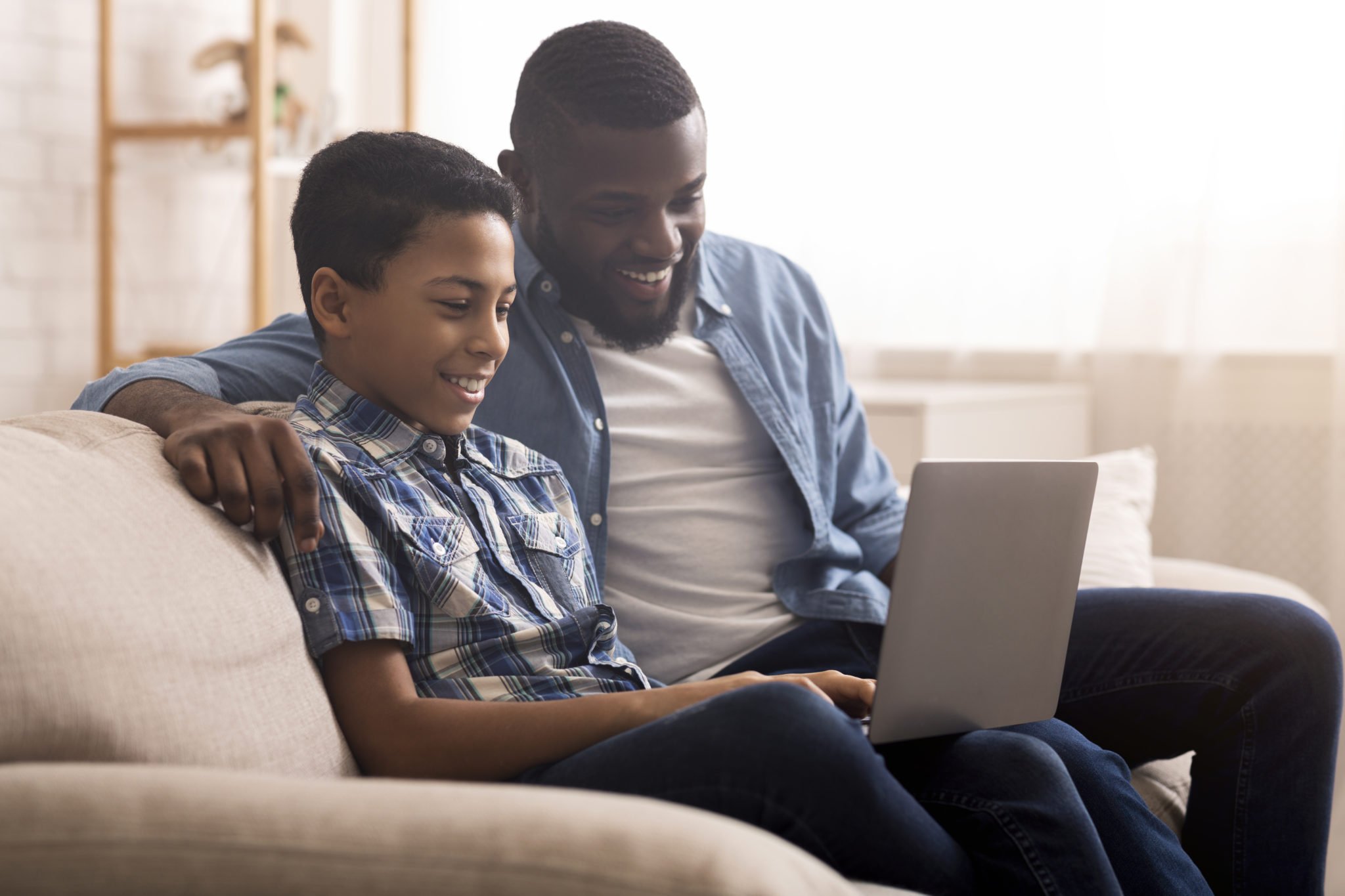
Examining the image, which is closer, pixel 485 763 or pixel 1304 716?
pixel 485 763

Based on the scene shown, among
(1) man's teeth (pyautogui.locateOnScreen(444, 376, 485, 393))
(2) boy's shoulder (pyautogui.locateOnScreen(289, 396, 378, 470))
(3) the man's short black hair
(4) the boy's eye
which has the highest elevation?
(3) the man's short black hair

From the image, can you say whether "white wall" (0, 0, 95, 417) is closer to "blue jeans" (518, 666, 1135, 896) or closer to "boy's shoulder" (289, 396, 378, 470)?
"boy's shoulder" (289, 396, 378, 470)

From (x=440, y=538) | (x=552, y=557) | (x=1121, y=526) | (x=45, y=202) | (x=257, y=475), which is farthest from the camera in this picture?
(x=45, y=202)

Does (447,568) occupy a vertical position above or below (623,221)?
below

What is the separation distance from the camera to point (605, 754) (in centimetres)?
85

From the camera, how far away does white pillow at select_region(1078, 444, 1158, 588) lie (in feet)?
5.12

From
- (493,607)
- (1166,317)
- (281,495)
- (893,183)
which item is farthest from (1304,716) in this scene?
(893,183)

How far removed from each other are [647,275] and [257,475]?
551 mm

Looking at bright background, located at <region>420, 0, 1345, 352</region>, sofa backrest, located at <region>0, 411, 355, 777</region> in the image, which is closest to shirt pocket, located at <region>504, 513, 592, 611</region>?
sofa backrest, located at <region>0, 411, 355, 777</region>

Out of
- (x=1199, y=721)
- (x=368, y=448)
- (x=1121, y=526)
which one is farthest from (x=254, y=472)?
(x=1121, y=526)

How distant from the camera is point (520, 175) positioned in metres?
1.38

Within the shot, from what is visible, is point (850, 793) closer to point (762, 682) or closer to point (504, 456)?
point (762, 682)

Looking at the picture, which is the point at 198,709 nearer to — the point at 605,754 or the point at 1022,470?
the point at 605,754

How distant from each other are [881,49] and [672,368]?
1324 mm
